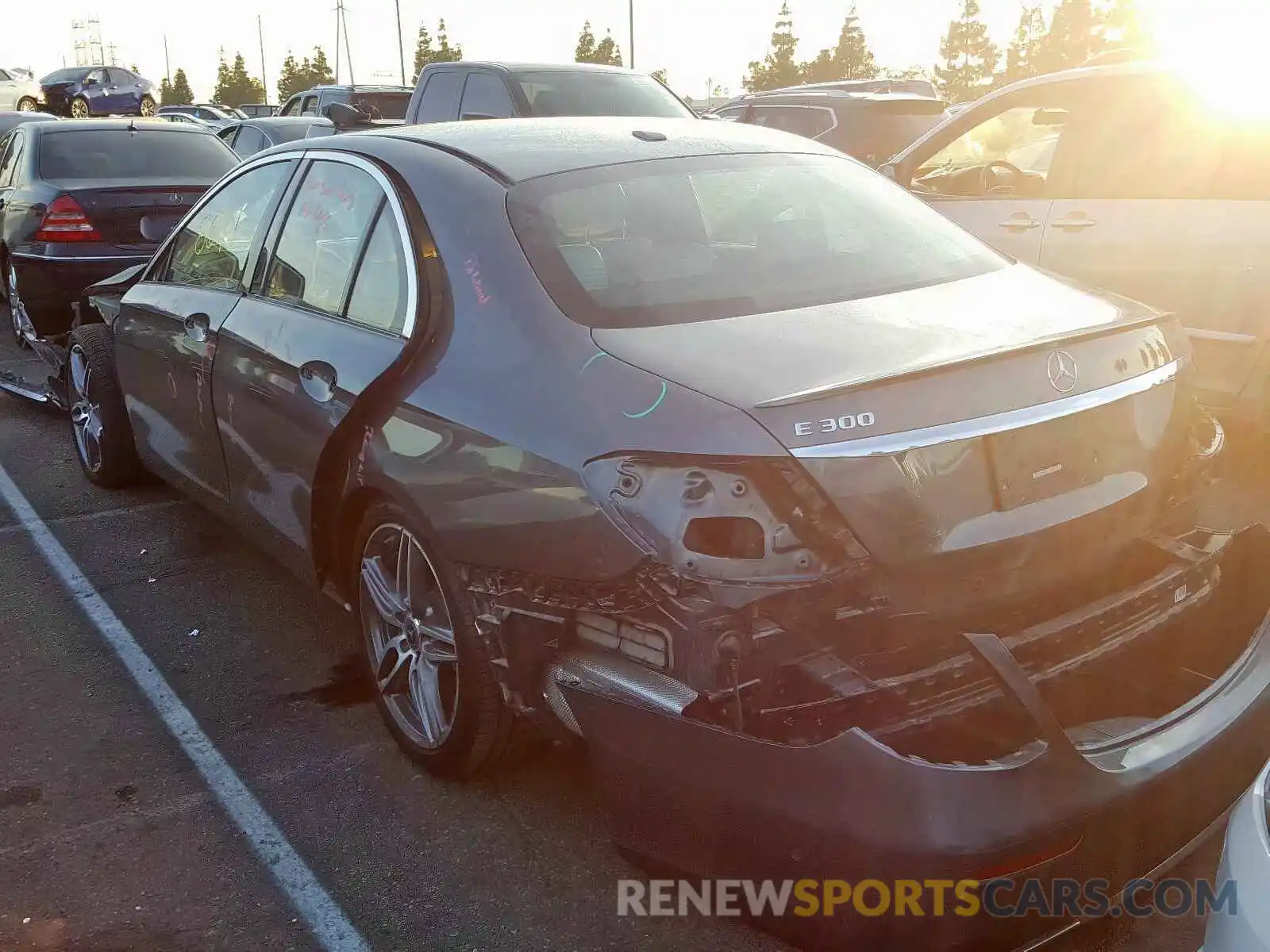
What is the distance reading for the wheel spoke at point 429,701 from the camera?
325cm

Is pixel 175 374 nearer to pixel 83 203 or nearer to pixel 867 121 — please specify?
pixel 83 203

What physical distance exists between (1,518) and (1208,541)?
5096 mm

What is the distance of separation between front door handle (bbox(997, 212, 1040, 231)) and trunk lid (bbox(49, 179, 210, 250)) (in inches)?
206

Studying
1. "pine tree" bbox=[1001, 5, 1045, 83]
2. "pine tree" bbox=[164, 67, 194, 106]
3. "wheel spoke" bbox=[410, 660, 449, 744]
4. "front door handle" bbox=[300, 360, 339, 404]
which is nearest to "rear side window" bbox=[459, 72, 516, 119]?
"front door handle" bbox=[300, 360, 339, 404]

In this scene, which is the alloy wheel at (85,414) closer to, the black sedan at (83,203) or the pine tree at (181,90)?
the black sedan at (83,203)

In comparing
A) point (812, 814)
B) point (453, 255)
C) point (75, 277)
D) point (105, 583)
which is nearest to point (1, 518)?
point (105, 583)

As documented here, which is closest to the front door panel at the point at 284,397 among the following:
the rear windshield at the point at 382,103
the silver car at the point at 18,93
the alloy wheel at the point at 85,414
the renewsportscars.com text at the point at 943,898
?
the renewsportscars.com text at the point at 943,898

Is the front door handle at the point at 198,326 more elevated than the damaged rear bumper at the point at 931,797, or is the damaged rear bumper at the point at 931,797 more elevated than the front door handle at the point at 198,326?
the front door handle at the point at 198,326

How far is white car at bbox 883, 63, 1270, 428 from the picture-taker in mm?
5254

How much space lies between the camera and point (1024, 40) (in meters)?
81.4

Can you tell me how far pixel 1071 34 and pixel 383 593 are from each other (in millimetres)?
76860

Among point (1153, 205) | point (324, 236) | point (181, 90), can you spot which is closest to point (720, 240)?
point (324, 236)

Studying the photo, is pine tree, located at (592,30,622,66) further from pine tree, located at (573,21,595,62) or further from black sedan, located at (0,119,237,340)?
black sedan, located at (0,119,237,340)

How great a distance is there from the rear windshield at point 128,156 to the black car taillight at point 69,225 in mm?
507
